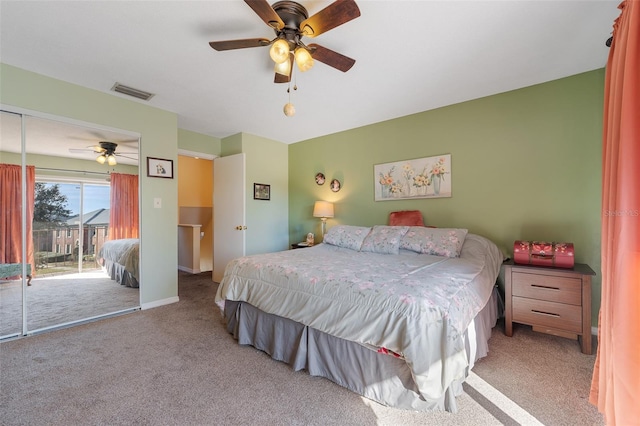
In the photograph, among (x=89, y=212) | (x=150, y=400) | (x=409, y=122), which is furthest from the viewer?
(x=409, y=122)

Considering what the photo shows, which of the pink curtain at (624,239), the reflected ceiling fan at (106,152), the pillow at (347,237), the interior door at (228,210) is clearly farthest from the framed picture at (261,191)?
the pink curtain at (624,239)

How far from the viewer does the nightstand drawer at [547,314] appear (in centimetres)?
212

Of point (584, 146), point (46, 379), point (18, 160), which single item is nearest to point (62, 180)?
point (18, 160)

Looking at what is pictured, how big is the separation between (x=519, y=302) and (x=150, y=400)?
291cm

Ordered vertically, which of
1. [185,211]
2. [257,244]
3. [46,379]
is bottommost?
[46,379]

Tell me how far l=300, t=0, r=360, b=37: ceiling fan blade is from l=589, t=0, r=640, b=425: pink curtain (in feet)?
4.15

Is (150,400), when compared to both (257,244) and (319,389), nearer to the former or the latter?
(319,389)

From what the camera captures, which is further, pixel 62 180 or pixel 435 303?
pixel 62 180

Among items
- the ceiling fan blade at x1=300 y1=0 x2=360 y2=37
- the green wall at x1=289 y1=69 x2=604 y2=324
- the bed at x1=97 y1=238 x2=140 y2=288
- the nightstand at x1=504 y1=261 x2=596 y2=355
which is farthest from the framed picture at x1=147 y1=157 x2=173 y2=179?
the nightstand at x1=504 y1=261 x2=596 y2=355

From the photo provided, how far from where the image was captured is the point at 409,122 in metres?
3.53

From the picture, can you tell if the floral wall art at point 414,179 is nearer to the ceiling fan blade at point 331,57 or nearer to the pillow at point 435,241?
the pillow at point 435,241

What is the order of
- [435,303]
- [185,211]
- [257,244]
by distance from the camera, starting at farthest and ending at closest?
1. [185,211]
2. [257,244]
3. [435,303]

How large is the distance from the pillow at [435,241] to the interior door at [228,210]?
8.05ft

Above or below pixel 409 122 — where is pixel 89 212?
below
